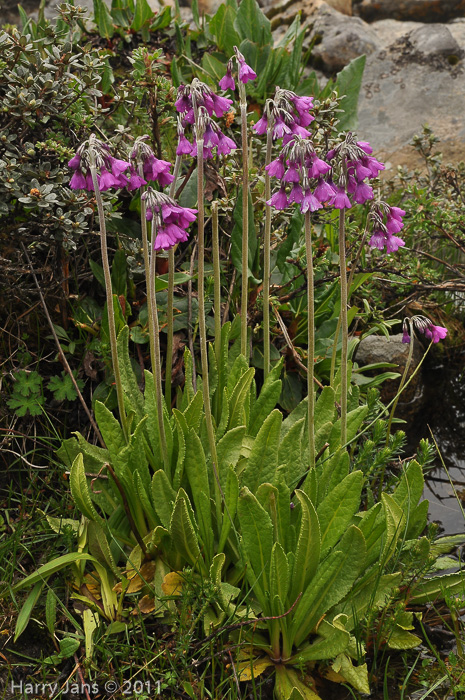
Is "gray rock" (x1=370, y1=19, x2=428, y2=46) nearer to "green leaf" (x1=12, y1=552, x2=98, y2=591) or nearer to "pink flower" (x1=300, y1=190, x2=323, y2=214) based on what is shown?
"pink flower" (x1=300, y1=190, x2=323, y2=214)

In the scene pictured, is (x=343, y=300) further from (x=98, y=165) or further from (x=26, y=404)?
(x=26, y=404)

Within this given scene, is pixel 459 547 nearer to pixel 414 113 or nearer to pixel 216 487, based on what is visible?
pixel 216 487

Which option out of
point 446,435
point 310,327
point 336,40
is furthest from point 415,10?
point 310,327

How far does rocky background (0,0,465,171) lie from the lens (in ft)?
19.2

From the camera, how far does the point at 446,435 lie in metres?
3.35

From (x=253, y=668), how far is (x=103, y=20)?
398cm

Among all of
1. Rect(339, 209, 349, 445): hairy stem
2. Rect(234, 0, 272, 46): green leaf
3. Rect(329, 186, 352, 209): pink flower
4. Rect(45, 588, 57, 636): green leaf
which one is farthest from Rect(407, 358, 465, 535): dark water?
Rect(234, 0, 272, 46): green leaf

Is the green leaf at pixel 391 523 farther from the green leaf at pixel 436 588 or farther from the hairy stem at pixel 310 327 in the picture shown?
the hairy stem at pixel 310 327

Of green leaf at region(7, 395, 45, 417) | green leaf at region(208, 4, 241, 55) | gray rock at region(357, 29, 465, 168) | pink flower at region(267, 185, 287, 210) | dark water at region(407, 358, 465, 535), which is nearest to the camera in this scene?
pink flower at region(267, 185, 287, 210)

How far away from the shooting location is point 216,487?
2.05m

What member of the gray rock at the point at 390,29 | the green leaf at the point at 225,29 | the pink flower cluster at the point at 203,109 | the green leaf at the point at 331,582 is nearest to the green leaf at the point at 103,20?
the green leaf at the point at 225,29

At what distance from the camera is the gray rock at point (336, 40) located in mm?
5984

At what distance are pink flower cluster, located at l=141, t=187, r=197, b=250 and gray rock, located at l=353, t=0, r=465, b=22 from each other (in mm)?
6202

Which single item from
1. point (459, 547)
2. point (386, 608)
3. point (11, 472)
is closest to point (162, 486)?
point (386, 608)
